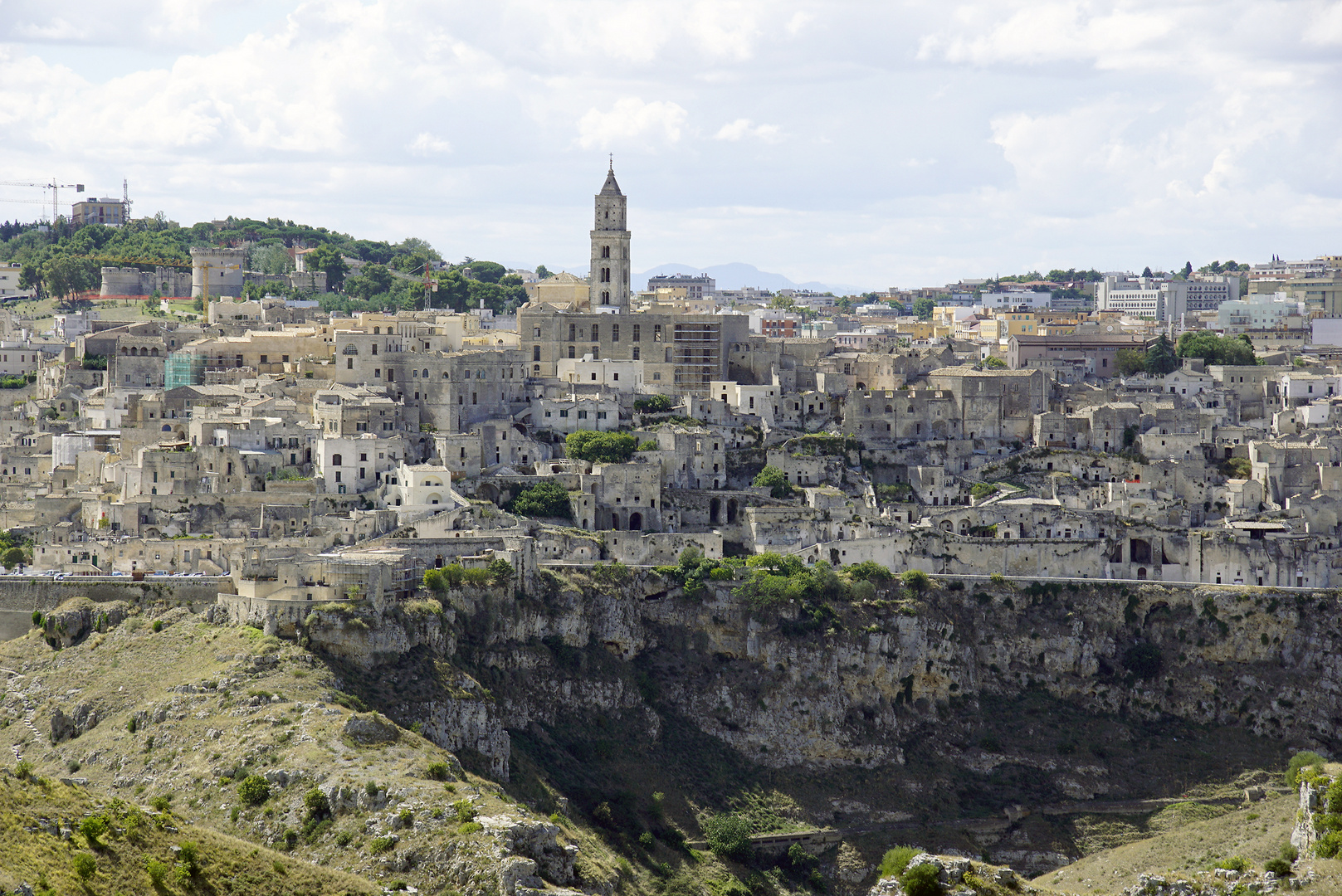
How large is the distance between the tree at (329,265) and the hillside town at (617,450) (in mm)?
27675

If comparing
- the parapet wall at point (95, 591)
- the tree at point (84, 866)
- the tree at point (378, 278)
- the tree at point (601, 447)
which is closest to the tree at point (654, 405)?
the tree at point (601, 447)

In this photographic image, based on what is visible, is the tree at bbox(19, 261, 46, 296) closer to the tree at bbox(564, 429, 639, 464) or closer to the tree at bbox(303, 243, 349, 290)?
the tree at bbox(303, 243, 349, 290)

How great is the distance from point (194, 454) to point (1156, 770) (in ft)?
125

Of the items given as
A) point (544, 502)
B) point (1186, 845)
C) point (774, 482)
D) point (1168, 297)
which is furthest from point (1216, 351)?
point (1168, 297)

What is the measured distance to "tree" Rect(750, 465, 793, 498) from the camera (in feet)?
264

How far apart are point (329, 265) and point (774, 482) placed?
203 feet

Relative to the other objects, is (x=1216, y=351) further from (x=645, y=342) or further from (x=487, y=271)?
(x=487, y=271)

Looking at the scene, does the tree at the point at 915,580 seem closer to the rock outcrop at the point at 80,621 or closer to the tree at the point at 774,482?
the tree at the point at 774,482

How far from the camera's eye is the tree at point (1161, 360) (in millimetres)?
103375

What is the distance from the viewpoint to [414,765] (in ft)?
184

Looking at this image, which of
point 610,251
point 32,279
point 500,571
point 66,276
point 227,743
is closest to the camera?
point 227,743

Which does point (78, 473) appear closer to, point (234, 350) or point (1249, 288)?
point (234, 350)

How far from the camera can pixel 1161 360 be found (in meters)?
104

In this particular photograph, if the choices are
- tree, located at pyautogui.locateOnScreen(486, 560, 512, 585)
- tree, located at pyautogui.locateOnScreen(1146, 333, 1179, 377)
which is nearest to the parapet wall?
tree, located at pyautogui.locateOnScreen(486, 560, 512, 585)
